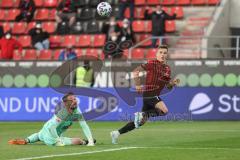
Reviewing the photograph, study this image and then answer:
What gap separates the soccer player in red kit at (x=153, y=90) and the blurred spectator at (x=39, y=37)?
51.9 ft

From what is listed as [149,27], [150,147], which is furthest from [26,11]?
[150,147]

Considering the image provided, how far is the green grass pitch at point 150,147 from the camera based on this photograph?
13.5m

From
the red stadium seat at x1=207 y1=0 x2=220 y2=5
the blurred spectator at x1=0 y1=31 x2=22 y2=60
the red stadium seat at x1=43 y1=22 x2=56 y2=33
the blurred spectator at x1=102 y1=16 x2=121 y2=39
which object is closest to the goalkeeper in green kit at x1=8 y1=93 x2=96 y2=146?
the blurred spectator at x1=0 y1=31 x2=22 y2=60

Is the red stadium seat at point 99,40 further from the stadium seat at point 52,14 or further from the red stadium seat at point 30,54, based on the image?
the stadium seat at point 52,14

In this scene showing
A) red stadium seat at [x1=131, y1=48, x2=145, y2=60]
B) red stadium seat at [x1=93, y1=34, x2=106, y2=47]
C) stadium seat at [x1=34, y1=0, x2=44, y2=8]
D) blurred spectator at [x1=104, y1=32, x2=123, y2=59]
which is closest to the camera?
blurred spectator at [x1=104, y1=32, x2=123, y2=59]

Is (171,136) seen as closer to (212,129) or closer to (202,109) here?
(212,129)

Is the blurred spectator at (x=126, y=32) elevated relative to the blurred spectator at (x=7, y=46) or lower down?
elevated

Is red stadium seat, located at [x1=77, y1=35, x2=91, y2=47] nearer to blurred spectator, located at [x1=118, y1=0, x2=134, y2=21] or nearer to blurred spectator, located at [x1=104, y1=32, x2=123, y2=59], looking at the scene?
blurred spectator, located at [x1=118, y1=0, x2=134, y2=21]

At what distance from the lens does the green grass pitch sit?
13453 millimetres

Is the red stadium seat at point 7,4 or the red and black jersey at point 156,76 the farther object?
the red stadium seat at point 7,4

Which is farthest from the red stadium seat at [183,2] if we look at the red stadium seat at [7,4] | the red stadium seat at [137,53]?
the red stadium seat at [7,4]

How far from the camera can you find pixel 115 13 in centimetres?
3362

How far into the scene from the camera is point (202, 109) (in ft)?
88.5

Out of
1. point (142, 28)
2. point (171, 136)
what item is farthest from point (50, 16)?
point (171, 136)
